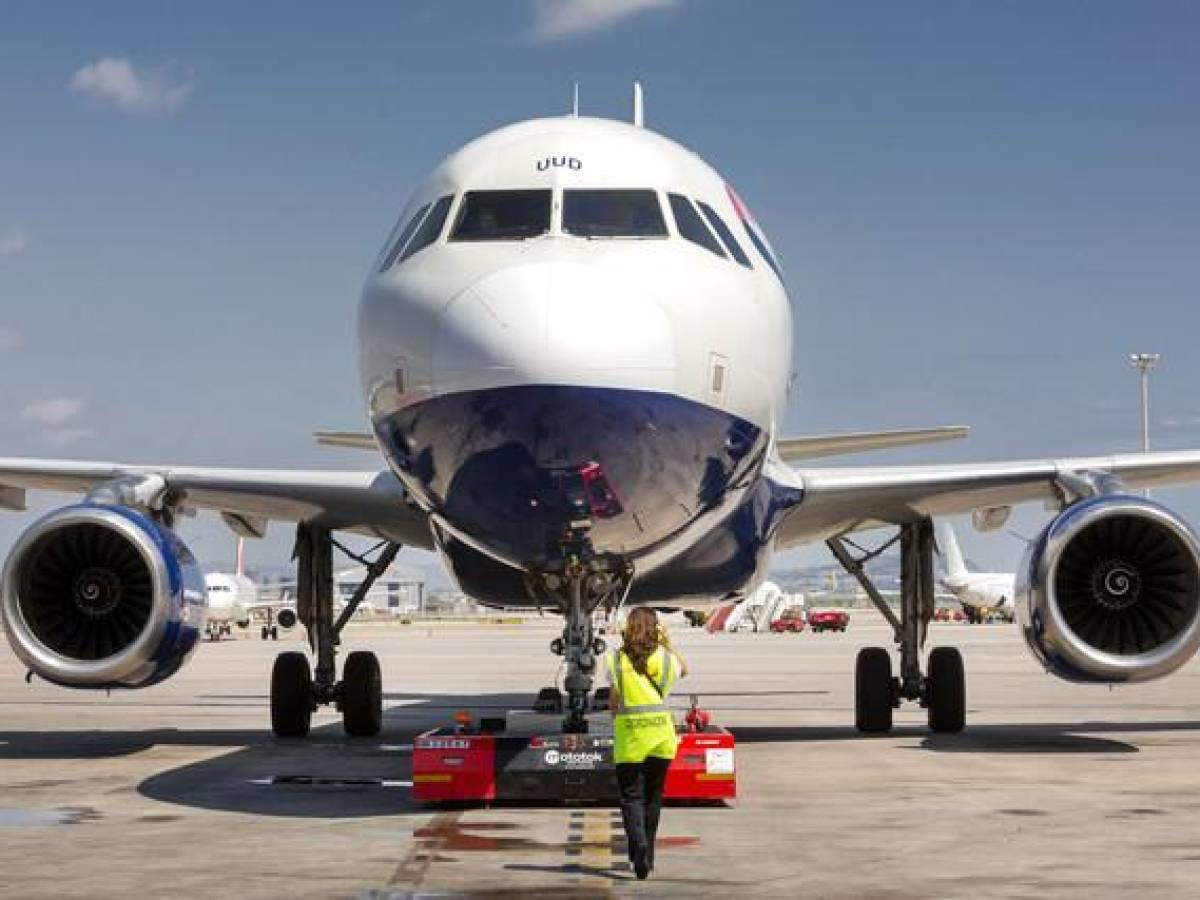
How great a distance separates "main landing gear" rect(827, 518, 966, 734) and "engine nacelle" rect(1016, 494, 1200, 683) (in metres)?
3.27

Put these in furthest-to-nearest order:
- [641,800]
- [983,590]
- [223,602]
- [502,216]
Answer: [983,590] → [223,602] → [502,216] → [641,800]

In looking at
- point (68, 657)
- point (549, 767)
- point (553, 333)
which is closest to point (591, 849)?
point (549, 767)

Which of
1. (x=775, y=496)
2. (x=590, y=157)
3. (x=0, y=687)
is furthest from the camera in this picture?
(x=0, y=687)

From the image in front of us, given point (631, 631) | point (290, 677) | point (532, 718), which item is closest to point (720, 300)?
point (631, 631)

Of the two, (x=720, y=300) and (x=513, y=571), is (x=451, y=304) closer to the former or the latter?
(x=720, y=300)

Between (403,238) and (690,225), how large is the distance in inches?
76.3

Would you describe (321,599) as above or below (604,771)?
above

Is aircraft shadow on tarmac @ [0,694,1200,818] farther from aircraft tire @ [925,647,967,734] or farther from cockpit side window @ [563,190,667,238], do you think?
cockpit side window @ [563,190,667,238]

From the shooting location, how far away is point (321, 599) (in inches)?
725

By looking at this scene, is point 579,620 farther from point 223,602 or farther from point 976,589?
point 976,589

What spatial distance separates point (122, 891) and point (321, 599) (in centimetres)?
1038

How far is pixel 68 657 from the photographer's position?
14.3m

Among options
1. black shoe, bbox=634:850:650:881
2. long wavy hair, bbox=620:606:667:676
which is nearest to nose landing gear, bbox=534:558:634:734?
long wavy hair, bbox=620:606:667:676

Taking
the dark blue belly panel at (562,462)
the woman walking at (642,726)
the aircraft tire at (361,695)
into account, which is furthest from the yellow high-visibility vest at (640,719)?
the aircraft tire at (361,695)
